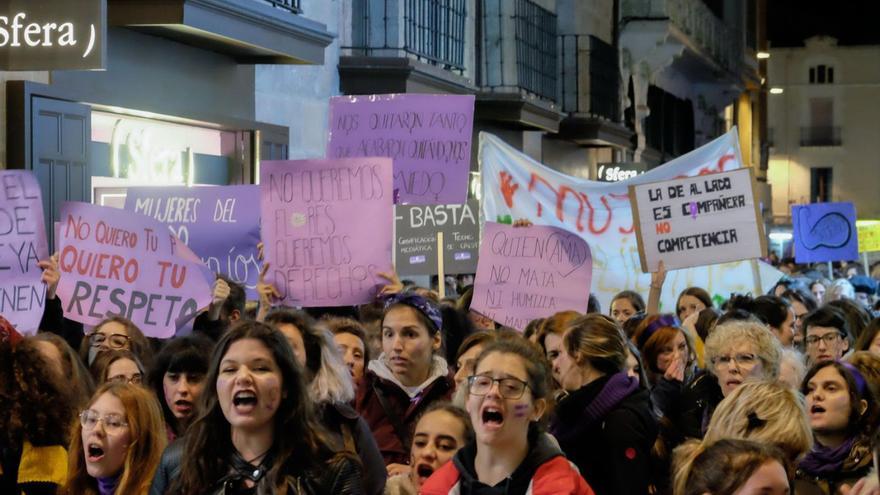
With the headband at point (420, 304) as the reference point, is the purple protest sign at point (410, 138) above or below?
above

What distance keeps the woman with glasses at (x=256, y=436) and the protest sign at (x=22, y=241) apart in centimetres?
433

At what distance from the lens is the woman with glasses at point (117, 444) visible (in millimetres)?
5613

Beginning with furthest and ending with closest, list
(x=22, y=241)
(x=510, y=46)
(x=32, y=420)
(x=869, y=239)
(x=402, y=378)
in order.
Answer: (x=869, y=239) → (x=510, y=46) → (x=22, y=241) → (x=402, y=378) → (x=32, y=420)

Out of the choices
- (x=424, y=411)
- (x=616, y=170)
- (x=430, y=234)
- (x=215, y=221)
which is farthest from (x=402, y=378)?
(x=616, y=170)

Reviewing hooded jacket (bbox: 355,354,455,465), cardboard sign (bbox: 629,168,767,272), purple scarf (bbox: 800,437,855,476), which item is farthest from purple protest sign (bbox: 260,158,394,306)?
purple scarf (bbox: 800,437,855,476)

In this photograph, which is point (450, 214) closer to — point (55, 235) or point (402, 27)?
point (55, 235)

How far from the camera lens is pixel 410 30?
60.0ft

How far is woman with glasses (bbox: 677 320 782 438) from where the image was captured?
7.68 metres

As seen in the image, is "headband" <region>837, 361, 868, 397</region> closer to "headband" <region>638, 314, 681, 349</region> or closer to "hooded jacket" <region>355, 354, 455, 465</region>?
"hooded jacket" <region>355, 354, 455, 465</region>

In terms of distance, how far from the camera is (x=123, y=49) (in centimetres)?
1310

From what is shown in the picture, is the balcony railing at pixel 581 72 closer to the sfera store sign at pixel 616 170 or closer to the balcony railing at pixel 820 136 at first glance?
the sfera store sign at pixel 616 170

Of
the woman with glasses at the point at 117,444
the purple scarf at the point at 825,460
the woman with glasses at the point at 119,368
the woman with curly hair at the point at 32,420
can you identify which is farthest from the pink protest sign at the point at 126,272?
the purple scarf at the point at 825,460

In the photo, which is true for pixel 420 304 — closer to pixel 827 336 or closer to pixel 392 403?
pixel 392 403

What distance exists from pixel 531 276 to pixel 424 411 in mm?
4080
